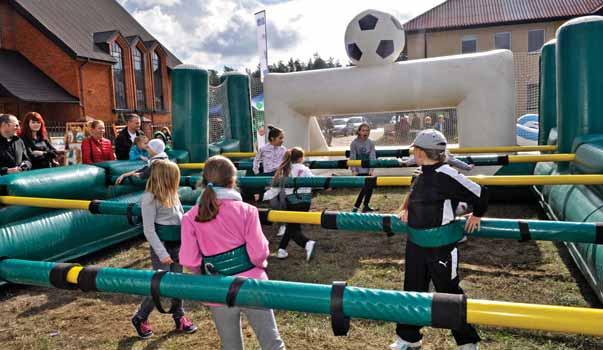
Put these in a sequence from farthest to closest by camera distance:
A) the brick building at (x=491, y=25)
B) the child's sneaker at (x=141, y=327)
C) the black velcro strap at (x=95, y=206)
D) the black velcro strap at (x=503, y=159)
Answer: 1. the brick building at (x=491, y=25)
2. the black velcro strap at (x=503, y=159)
3. the black velcro strap at (x=95, y=206)
4. the child's sneaker at (x=141, y=327)

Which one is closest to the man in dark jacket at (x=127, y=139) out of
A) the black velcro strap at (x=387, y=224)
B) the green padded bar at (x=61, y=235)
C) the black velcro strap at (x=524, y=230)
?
the green padded bar at (x=61, y=235)

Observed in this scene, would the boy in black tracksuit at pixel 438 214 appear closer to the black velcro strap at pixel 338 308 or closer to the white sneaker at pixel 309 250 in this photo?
the black velcro strap at pixel 338 308

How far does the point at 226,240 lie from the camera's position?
233 cm

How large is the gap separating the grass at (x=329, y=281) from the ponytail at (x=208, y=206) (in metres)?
1.27

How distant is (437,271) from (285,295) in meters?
1.16

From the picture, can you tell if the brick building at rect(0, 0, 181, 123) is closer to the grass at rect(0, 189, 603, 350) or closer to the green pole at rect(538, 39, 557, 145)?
the grass at rect(0, 189, 603, 350)

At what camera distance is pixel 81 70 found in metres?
21.4

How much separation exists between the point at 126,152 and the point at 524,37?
26.6m

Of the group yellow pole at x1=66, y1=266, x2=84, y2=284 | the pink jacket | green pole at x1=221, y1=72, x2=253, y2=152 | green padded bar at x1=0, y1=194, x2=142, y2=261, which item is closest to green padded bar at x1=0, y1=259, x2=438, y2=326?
yellow pole at x1=66, y1=266, x2=84, y2=284

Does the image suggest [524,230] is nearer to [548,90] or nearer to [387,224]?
[387,224]

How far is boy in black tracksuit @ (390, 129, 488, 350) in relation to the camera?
260cm

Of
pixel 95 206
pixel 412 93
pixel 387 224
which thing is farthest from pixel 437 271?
pixel 412 93

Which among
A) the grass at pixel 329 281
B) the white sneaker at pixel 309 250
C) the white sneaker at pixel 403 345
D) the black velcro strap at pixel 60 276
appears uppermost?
the black velcro strap at pixel 60 276

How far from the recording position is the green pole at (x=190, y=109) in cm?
661
